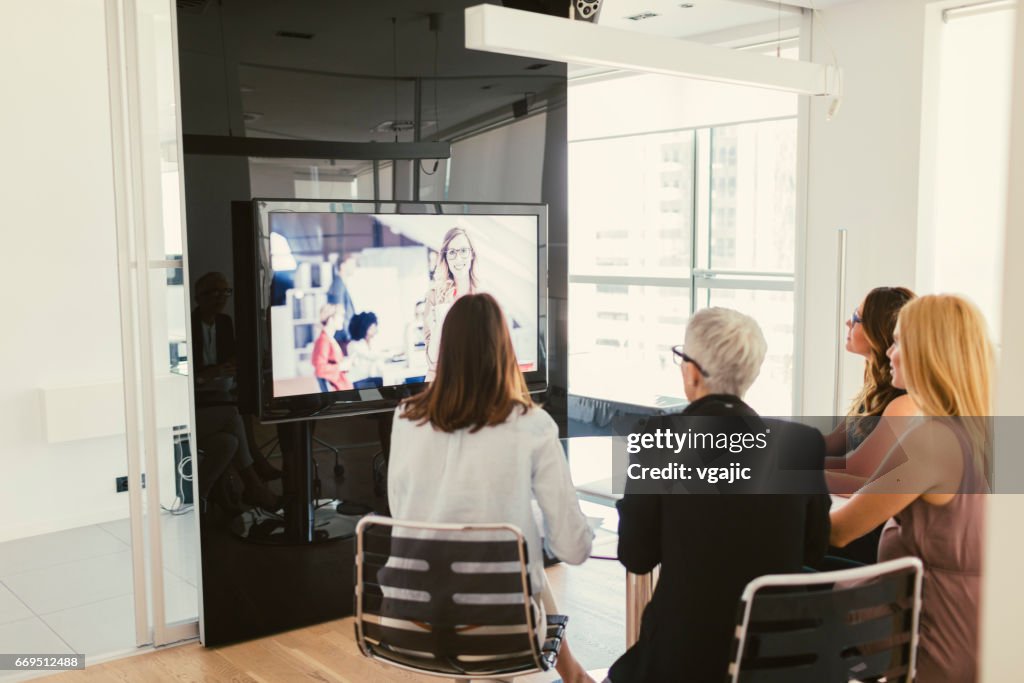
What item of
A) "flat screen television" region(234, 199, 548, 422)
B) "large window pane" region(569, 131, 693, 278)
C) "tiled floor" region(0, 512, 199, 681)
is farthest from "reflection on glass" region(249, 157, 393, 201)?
"large window pane" region(569, 131, 693, 278)

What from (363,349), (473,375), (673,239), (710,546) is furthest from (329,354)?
(673,239)

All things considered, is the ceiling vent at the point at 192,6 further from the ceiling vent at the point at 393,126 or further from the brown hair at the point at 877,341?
the brown hair at the point at 877,341

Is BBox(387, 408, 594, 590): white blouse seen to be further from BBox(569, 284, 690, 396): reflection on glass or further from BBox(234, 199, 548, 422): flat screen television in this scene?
BBox(569, 284, 690, 396): reflection on glass

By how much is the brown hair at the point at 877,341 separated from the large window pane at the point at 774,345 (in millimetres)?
3333

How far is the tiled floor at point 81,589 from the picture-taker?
3.71m

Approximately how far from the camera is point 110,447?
18.1 ft

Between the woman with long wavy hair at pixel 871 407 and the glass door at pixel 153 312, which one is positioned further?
the glass door at pixel 153 312

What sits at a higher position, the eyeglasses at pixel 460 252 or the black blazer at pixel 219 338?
the eyeglasses at pixel 460 252

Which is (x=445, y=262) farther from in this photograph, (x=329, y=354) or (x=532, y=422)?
(x=532, y=422)

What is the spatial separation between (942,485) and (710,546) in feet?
2.10

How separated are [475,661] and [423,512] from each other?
0.38m

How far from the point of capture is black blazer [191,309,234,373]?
355 centimetres

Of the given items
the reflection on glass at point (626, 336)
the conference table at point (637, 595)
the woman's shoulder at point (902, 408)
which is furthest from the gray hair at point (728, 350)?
the reflection on glass at point (626, 336)

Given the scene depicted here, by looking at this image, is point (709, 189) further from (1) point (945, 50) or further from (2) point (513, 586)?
(2) point (513, 586)
